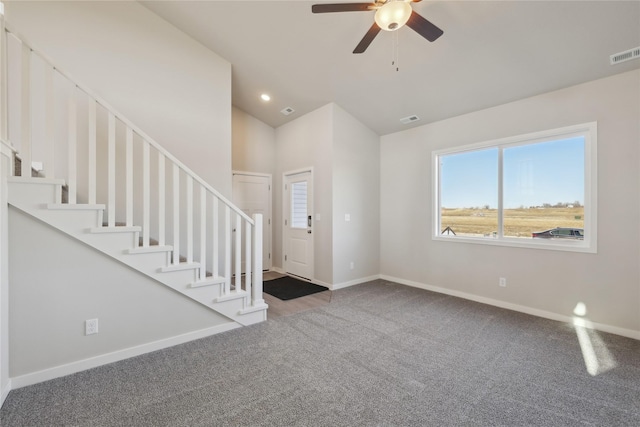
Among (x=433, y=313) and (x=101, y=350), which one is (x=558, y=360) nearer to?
(x=433, y=313)

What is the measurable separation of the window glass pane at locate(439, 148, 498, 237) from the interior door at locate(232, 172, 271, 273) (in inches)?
132

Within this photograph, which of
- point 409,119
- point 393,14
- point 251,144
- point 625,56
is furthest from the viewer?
point 251,144

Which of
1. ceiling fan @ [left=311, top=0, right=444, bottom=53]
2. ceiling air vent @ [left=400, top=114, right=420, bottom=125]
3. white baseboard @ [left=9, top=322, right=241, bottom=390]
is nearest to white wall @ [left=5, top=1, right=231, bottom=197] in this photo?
white baseboard @ [left=9, top=322, right=241, bottom=390]

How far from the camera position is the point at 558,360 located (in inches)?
92.2

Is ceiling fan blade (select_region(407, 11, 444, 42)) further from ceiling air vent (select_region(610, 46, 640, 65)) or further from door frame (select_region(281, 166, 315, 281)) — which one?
door frame (select_region(281, 166, 315, 281))

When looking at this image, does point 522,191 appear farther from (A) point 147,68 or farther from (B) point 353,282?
(A) point 147,68

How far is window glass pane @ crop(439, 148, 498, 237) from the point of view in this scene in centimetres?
382

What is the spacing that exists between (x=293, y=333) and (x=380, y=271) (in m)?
2.72

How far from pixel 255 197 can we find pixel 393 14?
164 inches

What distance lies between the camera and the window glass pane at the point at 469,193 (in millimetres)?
3820

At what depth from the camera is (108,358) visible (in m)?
2.27

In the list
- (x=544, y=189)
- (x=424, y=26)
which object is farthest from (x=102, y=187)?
(x=544, y=189)

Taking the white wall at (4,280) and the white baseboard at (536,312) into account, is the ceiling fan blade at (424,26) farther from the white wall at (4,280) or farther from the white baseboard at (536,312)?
the white baseboard at (536,312)

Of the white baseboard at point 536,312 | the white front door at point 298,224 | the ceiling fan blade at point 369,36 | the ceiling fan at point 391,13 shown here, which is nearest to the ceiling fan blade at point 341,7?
the ceiling fan at point 391,13
